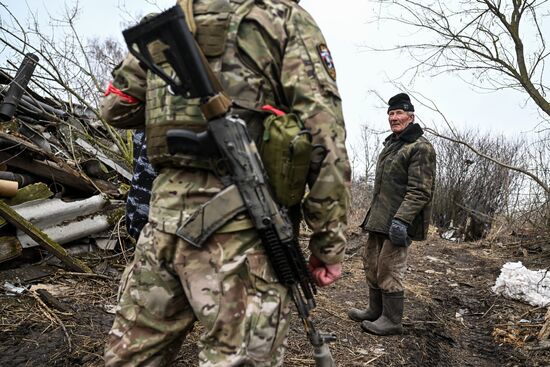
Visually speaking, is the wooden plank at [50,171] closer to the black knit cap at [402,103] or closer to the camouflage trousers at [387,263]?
the camouflage trousers at [387,263]

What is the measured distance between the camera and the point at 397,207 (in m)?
3.62

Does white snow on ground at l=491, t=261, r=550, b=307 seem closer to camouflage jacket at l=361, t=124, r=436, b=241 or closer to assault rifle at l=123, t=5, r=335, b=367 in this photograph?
camouflage jacket at l=361, t=124, r=436, b=241

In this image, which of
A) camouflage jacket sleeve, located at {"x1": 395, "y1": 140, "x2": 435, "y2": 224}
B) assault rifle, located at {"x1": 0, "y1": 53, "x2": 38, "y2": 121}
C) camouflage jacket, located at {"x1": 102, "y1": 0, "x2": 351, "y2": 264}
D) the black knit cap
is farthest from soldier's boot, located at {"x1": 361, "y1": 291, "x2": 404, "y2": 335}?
assault rifle, located at {"x1": 0, "y1": 53, "x2": 38, "y2": 121}

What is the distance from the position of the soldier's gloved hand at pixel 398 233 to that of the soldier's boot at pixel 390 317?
500 millimetres

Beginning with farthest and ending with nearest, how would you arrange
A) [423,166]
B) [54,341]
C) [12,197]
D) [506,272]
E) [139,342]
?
[506,272] → [12,197] → [423,166] → [54,341] → [139,342]

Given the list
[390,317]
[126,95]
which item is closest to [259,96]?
[126,95]

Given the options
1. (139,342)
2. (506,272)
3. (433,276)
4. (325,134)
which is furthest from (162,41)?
(433,276)

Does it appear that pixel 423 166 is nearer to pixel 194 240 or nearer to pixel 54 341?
pixel 194 240

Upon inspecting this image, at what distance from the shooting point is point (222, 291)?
1461mm

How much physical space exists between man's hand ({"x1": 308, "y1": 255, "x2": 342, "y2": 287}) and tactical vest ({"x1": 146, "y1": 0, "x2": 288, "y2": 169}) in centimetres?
58

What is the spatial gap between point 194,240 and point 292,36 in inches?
32.2

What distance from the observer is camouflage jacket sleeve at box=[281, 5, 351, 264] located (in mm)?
1558

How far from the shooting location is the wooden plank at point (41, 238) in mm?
3557

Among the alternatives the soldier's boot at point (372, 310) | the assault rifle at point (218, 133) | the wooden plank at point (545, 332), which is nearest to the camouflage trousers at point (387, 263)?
the soldier's boot at point (372, 310)
